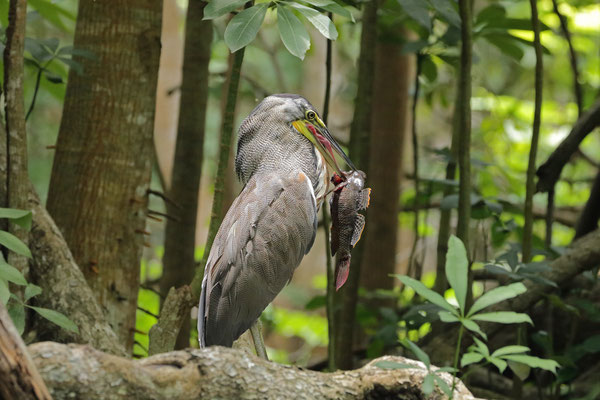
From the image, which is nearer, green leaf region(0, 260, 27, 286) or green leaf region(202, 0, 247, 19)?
green leaf region(0, 260, 27, 286)

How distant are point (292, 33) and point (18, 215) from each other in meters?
1.04

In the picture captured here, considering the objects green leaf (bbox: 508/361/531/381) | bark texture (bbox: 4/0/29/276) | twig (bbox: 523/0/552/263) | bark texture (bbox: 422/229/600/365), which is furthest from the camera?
bark texture (bbox: 422/229/600/365)

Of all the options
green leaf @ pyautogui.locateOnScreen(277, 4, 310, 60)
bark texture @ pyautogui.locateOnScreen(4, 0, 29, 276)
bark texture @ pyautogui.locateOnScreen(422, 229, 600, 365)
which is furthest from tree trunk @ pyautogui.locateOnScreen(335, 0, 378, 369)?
bark texture @ pyautogui.locateOnScreen(4, 0, 29, 276)

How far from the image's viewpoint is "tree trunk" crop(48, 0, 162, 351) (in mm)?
3176

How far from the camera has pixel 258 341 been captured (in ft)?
8.70

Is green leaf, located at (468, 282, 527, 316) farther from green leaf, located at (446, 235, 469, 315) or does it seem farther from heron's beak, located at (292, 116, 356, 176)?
heron's beak, located at (292, 116, 356, 176)

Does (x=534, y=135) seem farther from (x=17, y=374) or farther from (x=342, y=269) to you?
(x=17, y=374)

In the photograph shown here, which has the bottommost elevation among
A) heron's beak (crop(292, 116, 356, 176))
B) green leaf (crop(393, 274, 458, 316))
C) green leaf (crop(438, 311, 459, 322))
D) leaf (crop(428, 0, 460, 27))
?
green leaf (crop(438, 311, 459, 322))

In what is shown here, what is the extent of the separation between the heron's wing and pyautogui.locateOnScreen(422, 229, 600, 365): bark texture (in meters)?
1.34

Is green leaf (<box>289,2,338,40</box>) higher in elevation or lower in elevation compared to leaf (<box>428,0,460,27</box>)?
lower

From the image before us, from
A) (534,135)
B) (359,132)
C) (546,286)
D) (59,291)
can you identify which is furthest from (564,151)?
(59,291)

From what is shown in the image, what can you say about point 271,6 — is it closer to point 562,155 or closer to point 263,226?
point 263,226

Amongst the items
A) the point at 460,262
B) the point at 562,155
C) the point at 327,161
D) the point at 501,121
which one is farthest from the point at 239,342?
the point at 501,121

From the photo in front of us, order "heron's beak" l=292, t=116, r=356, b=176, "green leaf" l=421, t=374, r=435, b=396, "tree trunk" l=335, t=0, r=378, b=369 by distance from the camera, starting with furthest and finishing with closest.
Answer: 1. "tree trunk" l=335, t=0, r=378, b=369
2. "heron's beak" l=292, t=116, r=356, b=176
3. "green leaf" l=421, t=374, r=435, b=396
